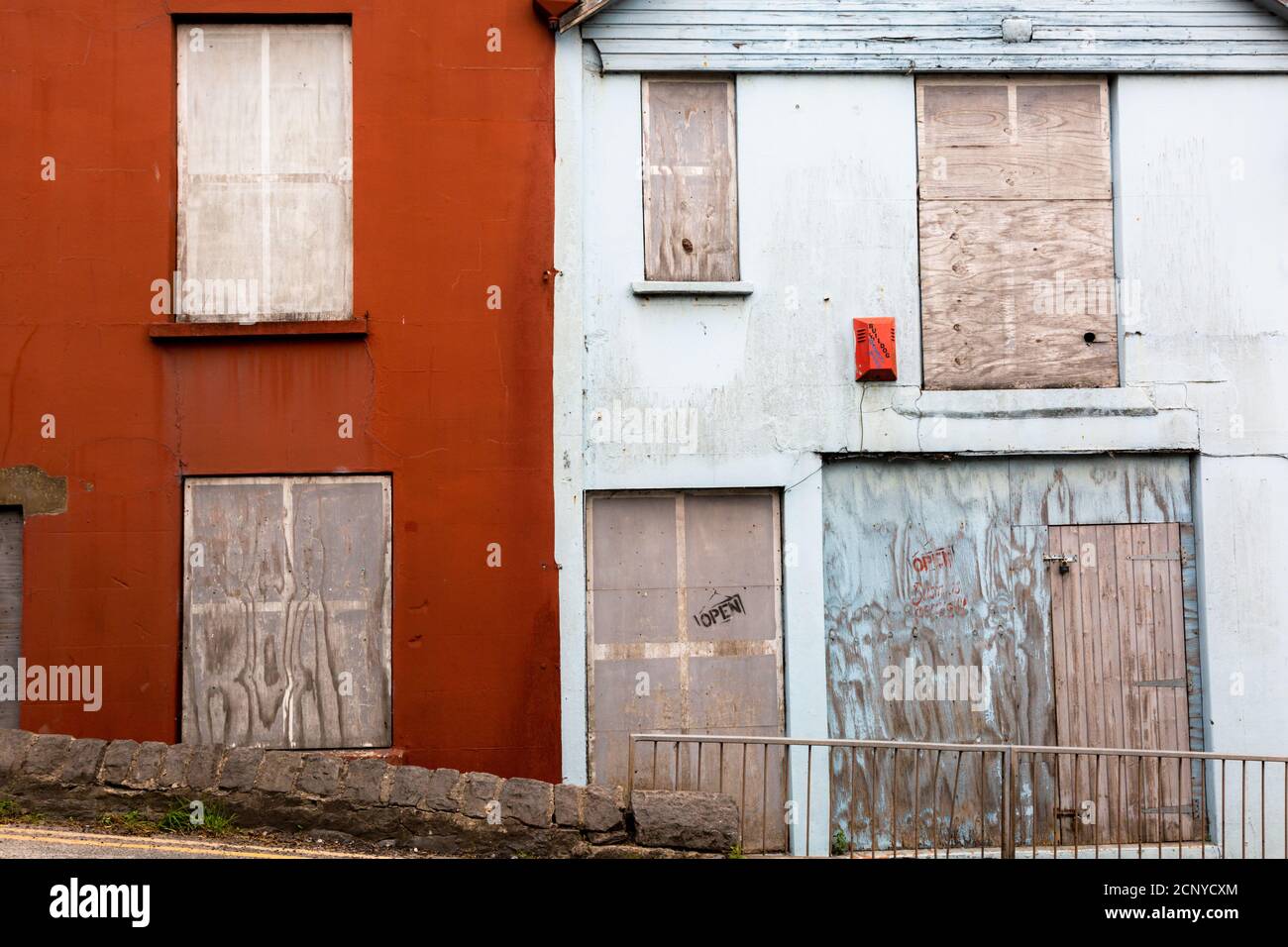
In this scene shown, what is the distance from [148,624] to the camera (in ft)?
29.4

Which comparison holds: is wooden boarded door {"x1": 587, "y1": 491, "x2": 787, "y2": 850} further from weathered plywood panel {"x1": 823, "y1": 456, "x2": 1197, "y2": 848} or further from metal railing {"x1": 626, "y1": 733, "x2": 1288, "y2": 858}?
weathered plywood panel {"x1": 823, "y1": 456, "x2": 1197, "y2": 848}

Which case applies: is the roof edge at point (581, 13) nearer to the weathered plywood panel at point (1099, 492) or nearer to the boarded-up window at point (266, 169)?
the boarded-up window at point (266, 169)

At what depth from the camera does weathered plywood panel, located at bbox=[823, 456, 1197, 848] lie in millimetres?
9430

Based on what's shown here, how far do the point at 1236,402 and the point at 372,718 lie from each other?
7.35 metres

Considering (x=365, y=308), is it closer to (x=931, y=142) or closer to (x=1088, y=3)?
(x=931, y=142)

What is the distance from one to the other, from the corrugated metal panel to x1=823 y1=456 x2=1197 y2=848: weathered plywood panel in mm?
3265

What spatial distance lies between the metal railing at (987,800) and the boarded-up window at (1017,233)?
10.2ft

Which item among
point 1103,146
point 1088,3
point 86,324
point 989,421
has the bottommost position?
point 989,421

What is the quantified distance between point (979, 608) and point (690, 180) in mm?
4180

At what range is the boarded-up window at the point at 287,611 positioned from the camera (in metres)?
9.05

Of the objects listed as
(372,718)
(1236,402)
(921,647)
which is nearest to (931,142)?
(1236,402)

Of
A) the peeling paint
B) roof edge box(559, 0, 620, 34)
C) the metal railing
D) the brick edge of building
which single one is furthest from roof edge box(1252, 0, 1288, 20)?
the peeling paint

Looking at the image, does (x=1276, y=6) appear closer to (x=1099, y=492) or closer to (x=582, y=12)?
(x=1099, y=492)

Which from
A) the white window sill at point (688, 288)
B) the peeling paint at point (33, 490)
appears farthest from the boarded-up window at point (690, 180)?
the peeling paint at point (33, 490)
